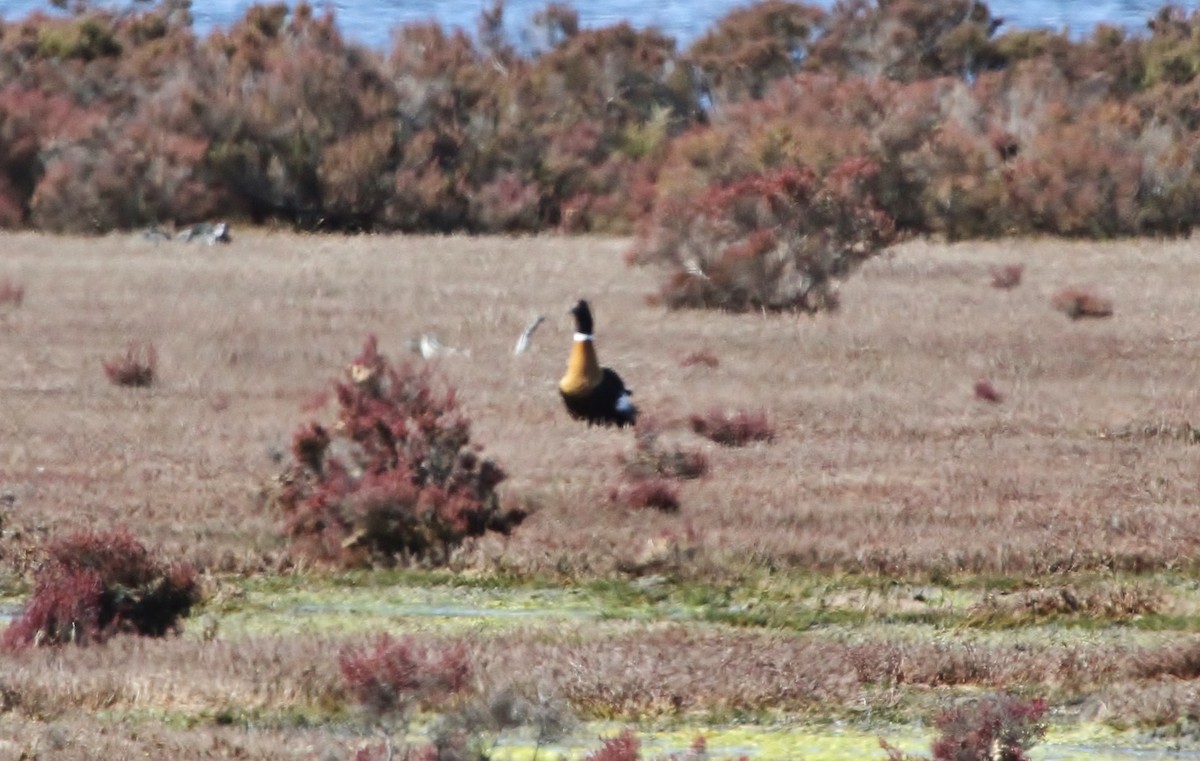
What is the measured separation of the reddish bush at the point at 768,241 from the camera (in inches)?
965

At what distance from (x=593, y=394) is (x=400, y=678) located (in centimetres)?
899

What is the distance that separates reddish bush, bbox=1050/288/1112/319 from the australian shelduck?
28.3 feet

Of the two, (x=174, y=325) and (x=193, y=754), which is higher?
(x=193, y=754)

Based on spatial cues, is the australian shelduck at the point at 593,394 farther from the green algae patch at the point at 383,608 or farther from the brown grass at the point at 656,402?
the green algae patch at the point at 383,608

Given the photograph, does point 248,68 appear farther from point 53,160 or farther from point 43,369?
point 43,369

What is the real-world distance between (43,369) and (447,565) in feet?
26.8

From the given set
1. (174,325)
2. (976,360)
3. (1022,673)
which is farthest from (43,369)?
(1022,673)

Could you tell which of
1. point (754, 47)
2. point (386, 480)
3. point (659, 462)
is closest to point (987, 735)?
point (386, 480)

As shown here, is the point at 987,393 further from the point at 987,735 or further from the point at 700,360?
the point at 987,735

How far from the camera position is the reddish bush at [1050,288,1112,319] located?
928 inches

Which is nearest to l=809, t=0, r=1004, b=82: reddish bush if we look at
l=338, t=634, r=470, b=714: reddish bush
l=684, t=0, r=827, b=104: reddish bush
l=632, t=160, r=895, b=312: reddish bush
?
l=684, t=0, r=827, b=104: reddish bush

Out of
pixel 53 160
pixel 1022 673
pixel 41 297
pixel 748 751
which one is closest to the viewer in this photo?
pixel 748 751

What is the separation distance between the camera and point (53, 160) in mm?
37062

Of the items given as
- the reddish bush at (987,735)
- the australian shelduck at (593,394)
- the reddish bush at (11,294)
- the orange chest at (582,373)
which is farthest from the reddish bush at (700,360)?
the reddish bush at (987,735)
